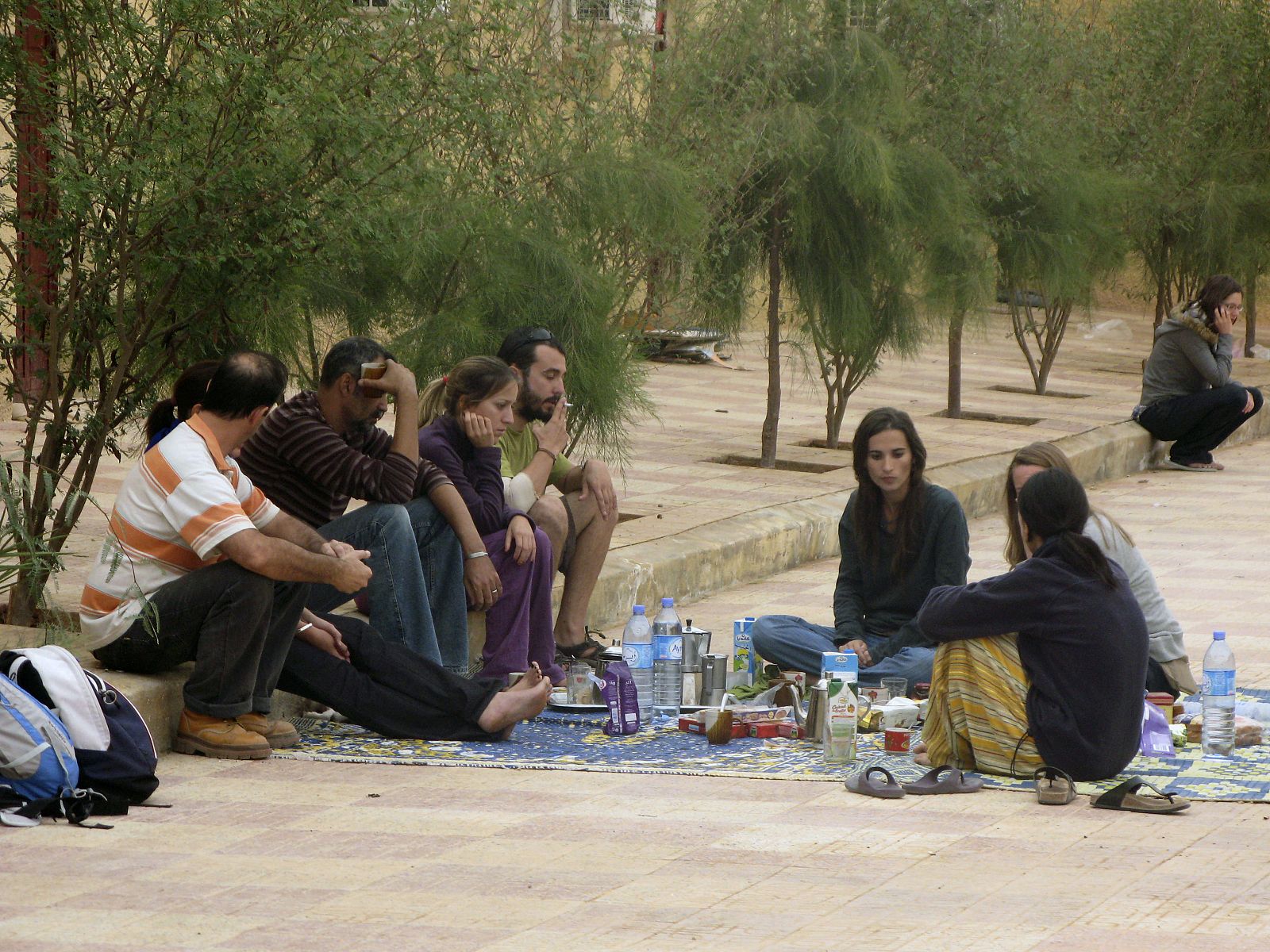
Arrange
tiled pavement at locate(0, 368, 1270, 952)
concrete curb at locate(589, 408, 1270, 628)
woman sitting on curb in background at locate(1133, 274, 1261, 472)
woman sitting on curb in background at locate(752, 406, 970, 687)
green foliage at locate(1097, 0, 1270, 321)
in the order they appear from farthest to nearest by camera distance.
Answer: green foliage at locate(1097, 0, 1270, 321) → woman sitting on curb in background at locate(1133, 274, 1261, 472) → concrete curb at locate(589, 408, 1270, 628) → woman sitting on curb in background at locate(752, 406, 970, 687) → tiled pavement at locate(0, 368, 1270, 952)

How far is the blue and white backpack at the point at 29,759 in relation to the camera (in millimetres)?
4629

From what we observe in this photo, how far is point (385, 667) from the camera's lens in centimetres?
581

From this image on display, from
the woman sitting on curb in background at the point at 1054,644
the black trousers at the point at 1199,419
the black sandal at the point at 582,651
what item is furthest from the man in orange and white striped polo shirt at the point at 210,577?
the black trousers at the point at 1199,419

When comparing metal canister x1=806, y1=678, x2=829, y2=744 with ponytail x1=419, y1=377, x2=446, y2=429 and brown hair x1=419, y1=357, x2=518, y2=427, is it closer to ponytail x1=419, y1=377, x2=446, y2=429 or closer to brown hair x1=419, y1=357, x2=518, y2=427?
brown hair x1=419, y1=357, x2=518, y2=427

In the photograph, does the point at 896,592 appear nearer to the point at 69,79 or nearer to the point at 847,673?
the point at 847,673

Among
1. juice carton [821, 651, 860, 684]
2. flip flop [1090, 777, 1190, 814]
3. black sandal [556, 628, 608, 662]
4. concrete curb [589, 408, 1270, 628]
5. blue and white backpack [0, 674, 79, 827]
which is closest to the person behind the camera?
blue and white backpack [0, 674, 79, 827]

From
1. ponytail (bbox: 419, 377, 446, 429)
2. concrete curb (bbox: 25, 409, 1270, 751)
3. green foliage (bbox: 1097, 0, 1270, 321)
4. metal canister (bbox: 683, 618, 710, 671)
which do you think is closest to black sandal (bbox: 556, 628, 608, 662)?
metal canister (bbox: 683, 618, 710, 671)

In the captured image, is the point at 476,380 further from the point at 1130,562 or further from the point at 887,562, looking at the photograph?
the point at 1130,562

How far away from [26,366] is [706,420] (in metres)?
7.26

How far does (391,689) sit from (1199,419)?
859cm

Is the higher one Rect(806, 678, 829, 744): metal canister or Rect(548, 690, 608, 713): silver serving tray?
Rect(806, 678, 829, 744): metal canister

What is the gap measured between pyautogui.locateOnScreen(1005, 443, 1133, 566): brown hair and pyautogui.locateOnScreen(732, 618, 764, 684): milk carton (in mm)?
1198

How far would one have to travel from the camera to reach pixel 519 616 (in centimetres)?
650

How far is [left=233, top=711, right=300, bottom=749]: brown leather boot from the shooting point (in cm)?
556
